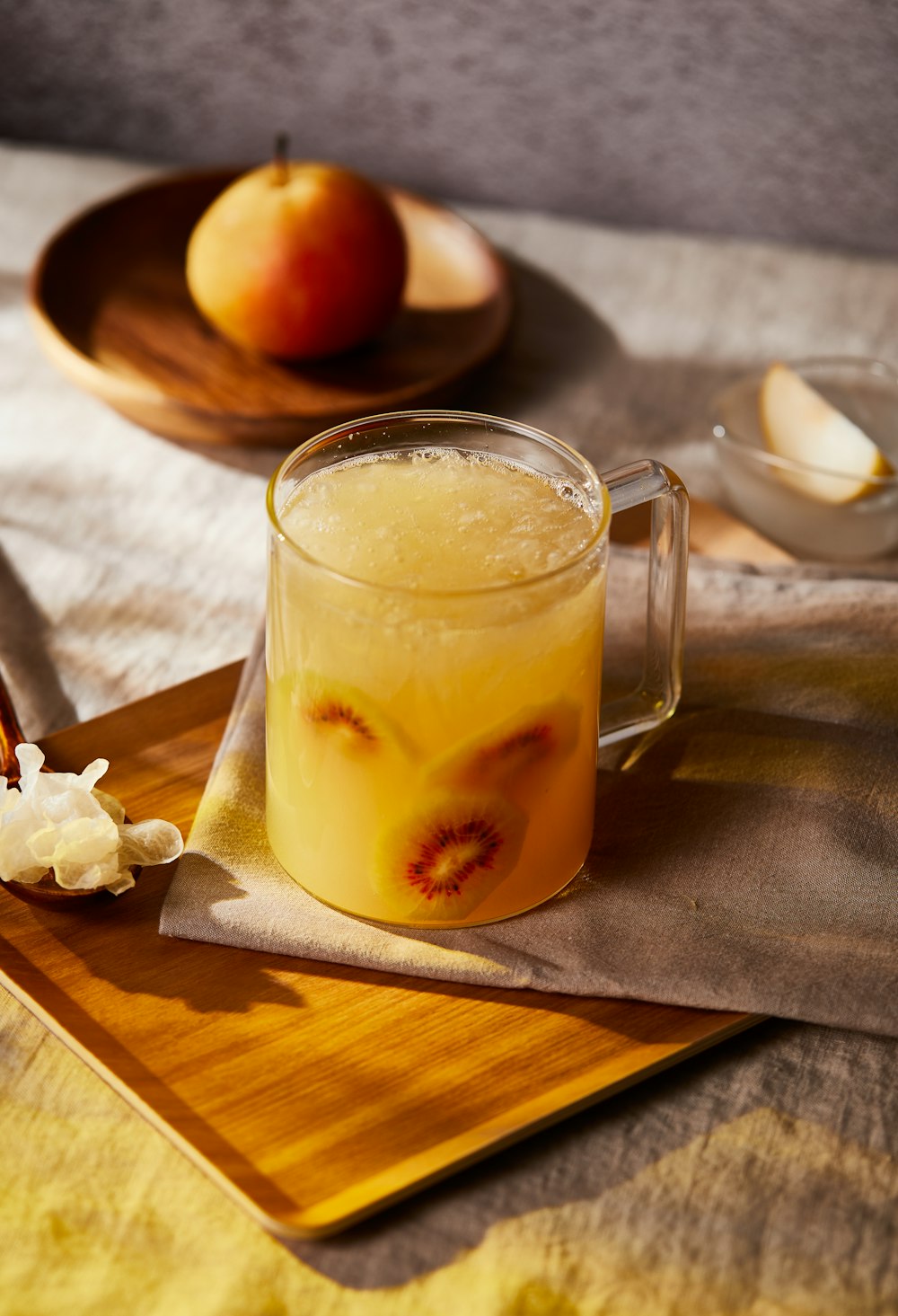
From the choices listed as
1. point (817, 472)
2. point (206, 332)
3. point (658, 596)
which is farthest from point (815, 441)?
point (206, 332)

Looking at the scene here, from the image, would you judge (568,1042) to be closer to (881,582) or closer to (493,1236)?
(493,1236)

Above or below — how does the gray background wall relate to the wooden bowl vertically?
above

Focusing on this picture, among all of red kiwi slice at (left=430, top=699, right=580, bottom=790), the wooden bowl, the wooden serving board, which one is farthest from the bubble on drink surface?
the wooden bowl

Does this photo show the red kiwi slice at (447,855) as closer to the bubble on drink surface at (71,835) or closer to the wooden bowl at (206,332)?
the bubble on drink surface at (71,835)

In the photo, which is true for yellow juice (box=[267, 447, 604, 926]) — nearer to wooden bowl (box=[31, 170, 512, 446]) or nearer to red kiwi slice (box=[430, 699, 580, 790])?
red kiwi slice (box=[430, 699, 580, 790])

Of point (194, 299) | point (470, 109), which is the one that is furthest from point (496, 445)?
point (470, 109)

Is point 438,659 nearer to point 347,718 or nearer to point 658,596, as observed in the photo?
point 347,718
